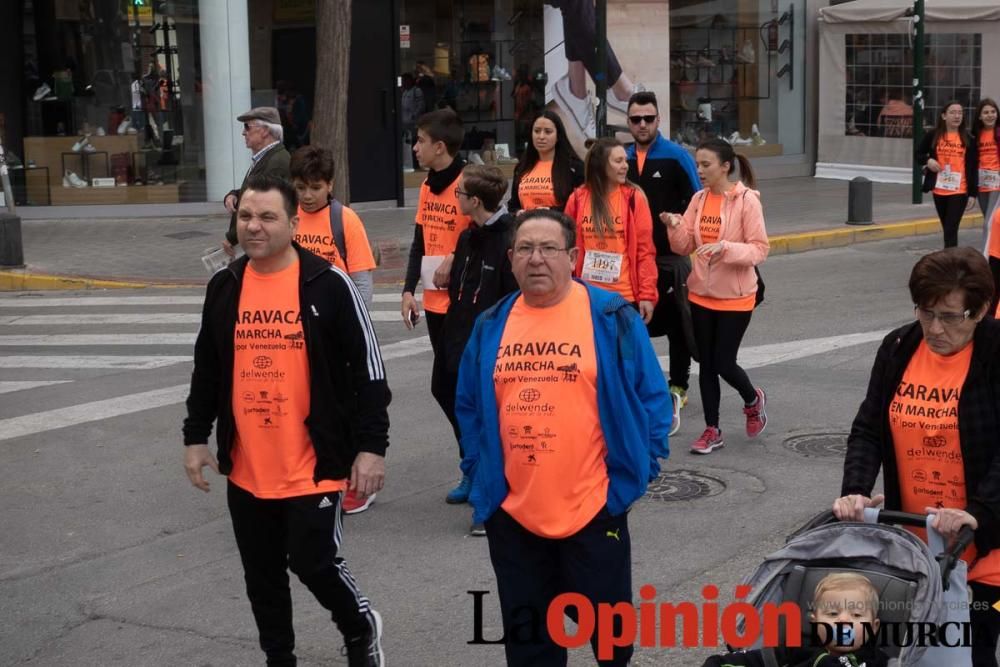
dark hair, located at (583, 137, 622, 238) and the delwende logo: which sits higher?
dark hair, located at (583, 137, 622, 238)

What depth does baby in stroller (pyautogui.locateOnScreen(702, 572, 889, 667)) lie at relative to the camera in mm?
4098

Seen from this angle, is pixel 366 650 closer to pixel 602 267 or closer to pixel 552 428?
pixel 552 428

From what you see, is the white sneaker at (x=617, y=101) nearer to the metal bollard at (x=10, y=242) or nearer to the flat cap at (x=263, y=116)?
the metal bollard at (x=10, y=242)

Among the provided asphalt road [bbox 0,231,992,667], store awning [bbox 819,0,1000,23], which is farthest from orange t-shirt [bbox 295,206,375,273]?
store awning [bbox 819,0,1000,23]

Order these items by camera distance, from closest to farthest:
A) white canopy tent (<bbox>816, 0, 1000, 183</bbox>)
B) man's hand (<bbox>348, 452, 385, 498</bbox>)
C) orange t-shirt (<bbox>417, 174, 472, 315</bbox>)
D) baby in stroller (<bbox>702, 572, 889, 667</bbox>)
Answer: baby in stroller (<bbox>702, 572, 889, 667</bbox>), man's hand (<bbox>348, 452, 385, 498</bbox>), orange t-shirt (<bbox>417, 174, 472, 315</bbox>), white canopy tent (<bbox>816, 0, 1000, 183</bbox>)

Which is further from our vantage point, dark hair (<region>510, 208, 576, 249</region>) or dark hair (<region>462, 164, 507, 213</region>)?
dark hair (<region>462, 164, 507, 213</region>)

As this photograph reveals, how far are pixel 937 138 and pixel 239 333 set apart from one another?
11657 mm

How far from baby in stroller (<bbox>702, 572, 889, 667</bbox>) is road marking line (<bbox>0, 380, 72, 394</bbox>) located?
795cm

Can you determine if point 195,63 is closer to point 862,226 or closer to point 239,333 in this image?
point 862,226

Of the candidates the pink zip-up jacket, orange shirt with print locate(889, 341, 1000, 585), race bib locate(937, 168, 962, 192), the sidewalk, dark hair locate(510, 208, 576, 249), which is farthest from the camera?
the sidewalk

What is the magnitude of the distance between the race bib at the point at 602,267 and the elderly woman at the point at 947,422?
3851 millimetres

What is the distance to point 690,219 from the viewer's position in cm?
874

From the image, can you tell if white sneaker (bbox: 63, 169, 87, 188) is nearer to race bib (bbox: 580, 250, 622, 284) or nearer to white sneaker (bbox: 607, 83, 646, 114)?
white sneaker (bbox: 607, 83, 646, 114)

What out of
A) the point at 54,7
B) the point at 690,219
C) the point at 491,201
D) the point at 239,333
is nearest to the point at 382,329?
the point at 690,219
